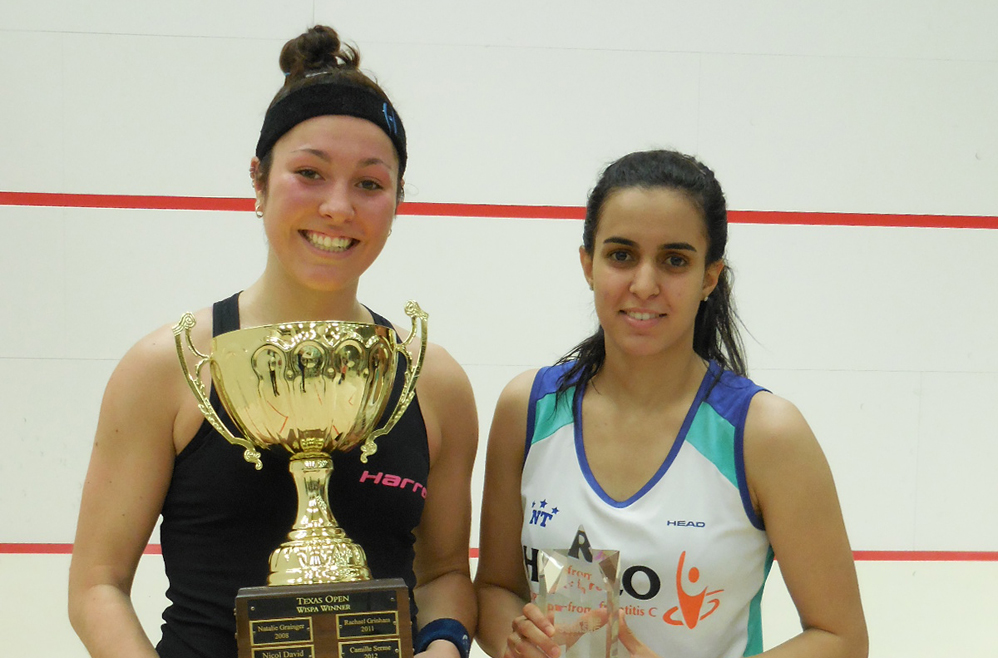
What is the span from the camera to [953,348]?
8.27 ft

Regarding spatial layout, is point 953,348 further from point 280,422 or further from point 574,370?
point 280,422

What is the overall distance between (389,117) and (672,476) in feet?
2.01

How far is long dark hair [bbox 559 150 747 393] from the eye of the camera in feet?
4.39

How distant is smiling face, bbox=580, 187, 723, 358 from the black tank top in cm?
35

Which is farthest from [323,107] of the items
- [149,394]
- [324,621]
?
[324,621]

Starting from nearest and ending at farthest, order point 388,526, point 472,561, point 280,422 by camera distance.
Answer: point 280,422, point 388,526, point 472,561

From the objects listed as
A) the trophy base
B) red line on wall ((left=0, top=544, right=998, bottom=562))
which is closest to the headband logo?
the trophy base

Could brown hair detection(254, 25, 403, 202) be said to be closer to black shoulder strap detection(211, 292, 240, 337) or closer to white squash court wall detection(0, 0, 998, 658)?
black shoulder strap detection(211, 292, 240, 337)

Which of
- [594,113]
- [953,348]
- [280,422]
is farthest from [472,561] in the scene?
[280,422]

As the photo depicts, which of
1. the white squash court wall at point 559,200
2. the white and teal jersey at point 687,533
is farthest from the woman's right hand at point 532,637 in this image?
the white squash court wall at point 559,200

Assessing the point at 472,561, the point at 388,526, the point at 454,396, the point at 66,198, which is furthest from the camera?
the point at 472,561

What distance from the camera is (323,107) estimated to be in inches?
48.3

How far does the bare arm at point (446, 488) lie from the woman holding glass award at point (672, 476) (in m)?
0.06

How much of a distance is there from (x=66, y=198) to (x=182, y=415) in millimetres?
1442
